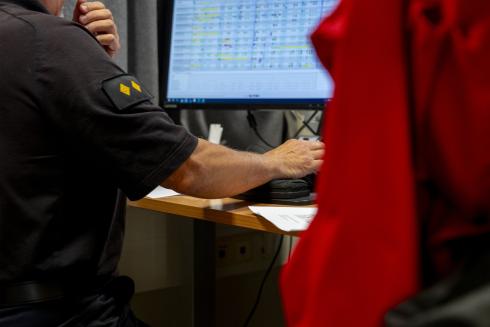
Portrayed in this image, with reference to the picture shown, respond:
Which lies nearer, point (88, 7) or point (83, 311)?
point (83, 311)

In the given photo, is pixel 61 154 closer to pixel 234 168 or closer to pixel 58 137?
pixel 58 137

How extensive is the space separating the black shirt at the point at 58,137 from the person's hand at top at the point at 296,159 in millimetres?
243

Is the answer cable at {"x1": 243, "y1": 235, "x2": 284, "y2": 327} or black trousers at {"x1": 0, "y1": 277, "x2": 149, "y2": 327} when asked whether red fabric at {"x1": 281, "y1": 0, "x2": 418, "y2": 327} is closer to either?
black trousers at {"x1": 0, "y1": 277, "x2": 149, "y2": 327}

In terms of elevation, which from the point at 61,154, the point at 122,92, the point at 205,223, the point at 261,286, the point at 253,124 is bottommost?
the point at 261,286

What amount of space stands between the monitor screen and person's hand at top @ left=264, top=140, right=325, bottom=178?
213 millimetres

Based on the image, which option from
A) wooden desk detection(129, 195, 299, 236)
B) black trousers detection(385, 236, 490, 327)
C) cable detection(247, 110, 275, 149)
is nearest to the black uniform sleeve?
wooden desk detection(129, 195, 299, 236)

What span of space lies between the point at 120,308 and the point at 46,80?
40 cm

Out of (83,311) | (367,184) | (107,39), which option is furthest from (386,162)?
(107,39)

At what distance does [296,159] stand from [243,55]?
43 cm

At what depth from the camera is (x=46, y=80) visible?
34.4 inches

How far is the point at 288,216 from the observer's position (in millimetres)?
961

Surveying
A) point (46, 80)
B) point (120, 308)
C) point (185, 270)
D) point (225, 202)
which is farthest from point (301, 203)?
point (185, 270)

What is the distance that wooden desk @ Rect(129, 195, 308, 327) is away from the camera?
989mm

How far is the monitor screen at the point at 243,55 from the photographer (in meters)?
1.40
